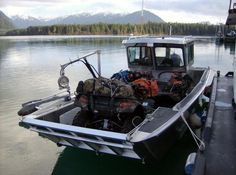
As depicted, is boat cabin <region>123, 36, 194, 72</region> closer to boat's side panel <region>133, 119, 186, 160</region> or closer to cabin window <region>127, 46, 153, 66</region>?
cabin window <region>127, 46, 153, 66</region>

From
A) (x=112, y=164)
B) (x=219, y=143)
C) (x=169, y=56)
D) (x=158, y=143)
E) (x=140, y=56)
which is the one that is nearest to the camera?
(x=158, y=143)

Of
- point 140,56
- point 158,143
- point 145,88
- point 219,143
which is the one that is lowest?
point 219,143

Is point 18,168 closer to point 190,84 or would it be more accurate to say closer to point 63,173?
point 63,173

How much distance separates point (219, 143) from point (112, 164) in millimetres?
2015

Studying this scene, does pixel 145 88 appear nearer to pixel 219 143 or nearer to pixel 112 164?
pixel 112 164

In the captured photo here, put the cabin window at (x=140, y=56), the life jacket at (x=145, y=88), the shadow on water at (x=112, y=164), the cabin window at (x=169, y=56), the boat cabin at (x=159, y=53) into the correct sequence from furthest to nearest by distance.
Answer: the cabin window at (x=140, y=56)
the cabin window at (x=169, y=56)
the boat cabin at (x=159, y=53)
the life jacket at (x=145, y=88)
the shadow on water at (x=112, y=164)

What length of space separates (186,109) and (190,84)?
224cm

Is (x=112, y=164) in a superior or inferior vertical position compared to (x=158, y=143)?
inferior

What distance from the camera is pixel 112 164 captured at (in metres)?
6.50

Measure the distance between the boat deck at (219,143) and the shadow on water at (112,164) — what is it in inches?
34.7

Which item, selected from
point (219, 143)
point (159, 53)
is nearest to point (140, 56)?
point (159, 53)

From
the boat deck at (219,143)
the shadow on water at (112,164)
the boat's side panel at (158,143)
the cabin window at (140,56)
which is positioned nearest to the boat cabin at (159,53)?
the cabin window at (140,56)

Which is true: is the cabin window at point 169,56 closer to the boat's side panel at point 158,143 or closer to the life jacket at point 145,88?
the life jacket at point 145,88

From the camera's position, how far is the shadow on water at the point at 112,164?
6285mm
